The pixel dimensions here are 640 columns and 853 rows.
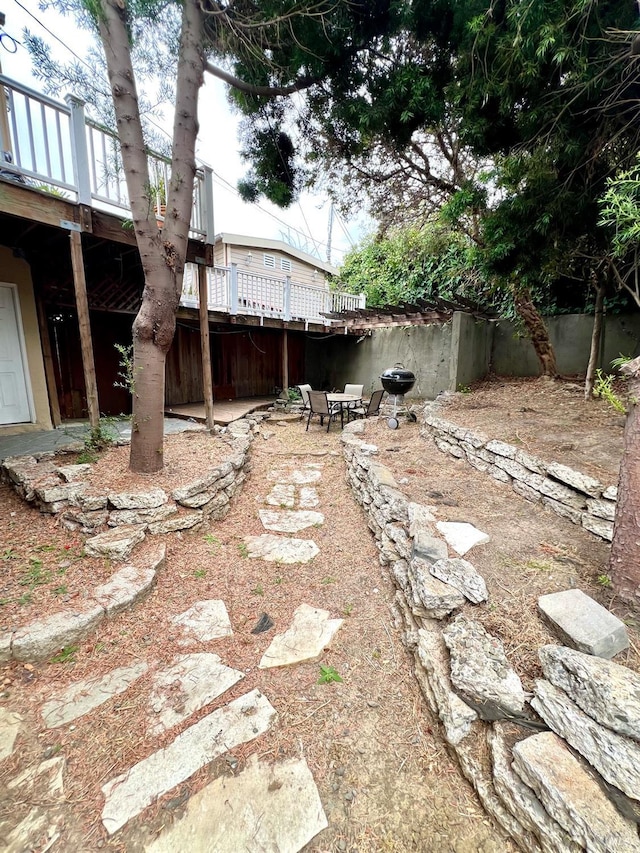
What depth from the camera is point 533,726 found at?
1.41 meters

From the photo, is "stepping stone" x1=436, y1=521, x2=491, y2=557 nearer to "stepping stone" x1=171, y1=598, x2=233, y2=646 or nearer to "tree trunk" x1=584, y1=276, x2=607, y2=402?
"stepping stone" x1=171, y1=598, x2=233, y2=646

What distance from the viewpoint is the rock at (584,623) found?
1.50 meters

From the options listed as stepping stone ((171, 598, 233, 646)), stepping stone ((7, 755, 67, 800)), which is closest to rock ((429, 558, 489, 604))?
stepping stone ((171, 598, 233, 646))

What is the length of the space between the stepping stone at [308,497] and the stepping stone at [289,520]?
0.16m

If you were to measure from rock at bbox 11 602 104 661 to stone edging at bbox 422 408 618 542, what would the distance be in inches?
139

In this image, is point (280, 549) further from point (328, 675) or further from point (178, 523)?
point (328, 675)

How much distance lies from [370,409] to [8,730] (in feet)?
22.5

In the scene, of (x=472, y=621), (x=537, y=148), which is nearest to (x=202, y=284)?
(x=537, y=148)

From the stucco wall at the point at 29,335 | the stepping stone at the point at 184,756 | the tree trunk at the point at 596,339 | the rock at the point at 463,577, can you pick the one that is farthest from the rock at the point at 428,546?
the stucco wall at the point at 29,335

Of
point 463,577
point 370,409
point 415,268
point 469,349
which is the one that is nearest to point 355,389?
point 370,409

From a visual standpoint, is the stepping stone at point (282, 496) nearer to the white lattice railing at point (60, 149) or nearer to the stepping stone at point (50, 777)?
the stepping stone at point (50, 777)

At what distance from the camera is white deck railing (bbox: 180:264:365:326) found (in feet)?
23.2

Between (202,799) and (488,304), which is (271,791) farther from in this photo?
(488,304)

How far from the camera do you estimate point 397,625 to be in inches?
91.3
